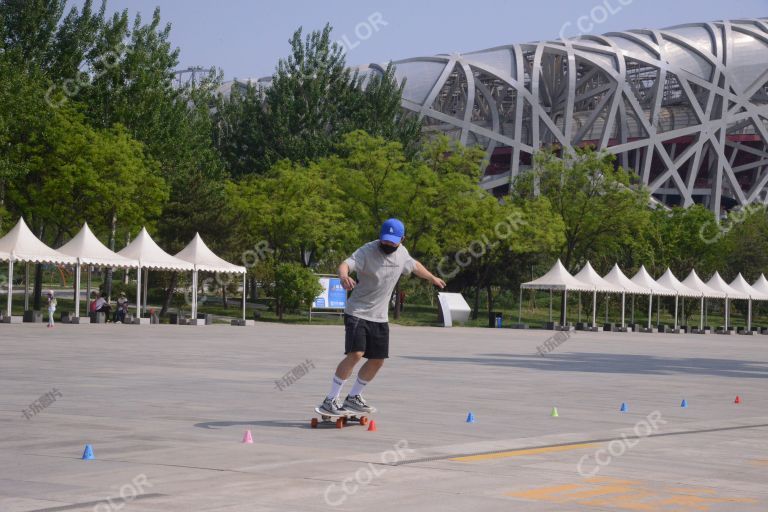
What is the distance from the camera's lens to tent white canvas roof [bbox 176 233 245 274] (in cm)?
4769

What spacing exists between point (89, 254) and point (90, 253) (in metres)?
0.10

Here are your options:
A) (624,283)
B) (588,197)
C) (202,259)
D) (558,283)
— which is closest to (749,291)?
(588,197)

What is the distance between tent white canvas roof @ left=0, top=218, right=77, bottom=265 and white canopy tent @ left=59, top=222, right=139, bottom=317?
1.38 feet

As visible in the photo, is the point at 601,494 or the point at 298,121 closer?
the point at 601,494

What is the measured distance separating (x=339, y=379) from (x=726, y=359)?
2184cm

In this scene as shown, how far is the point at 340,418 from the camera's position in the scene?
1131 cm

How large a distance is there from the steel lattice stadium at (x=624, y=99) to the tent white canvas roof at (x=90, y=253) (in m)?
59.1

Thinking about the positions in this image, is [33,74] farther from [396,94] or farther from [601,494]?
[601,494]

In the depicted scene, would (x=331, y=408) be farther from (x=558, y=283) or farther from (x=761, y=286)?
(x=761, y=286)

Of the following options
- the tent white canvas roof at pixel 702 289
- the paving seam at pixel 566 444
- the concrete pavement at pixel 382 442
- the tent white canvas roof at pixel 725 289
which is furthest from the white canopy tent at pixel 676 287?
the paving seam at pixel 566 444

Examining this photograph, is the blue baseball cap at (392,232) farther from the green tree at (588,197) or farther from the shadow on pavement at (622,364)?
the green tree at (588,197)

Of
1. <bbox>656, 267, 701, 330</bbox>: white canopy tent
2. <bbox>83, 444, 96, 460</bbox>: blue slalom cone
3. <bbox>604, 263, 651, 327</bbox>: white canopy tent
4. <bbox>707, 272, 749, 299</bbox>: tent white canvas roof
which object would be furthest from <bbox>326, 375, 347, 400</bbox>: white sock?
<bbox>707, 272, 749, 299</bbox>: tent white canvas roof

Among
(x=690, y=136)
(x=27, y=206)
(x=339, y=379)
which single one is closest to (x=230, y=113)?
(x=27, y=206)

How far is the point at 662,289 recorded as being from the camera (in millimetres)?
66000
